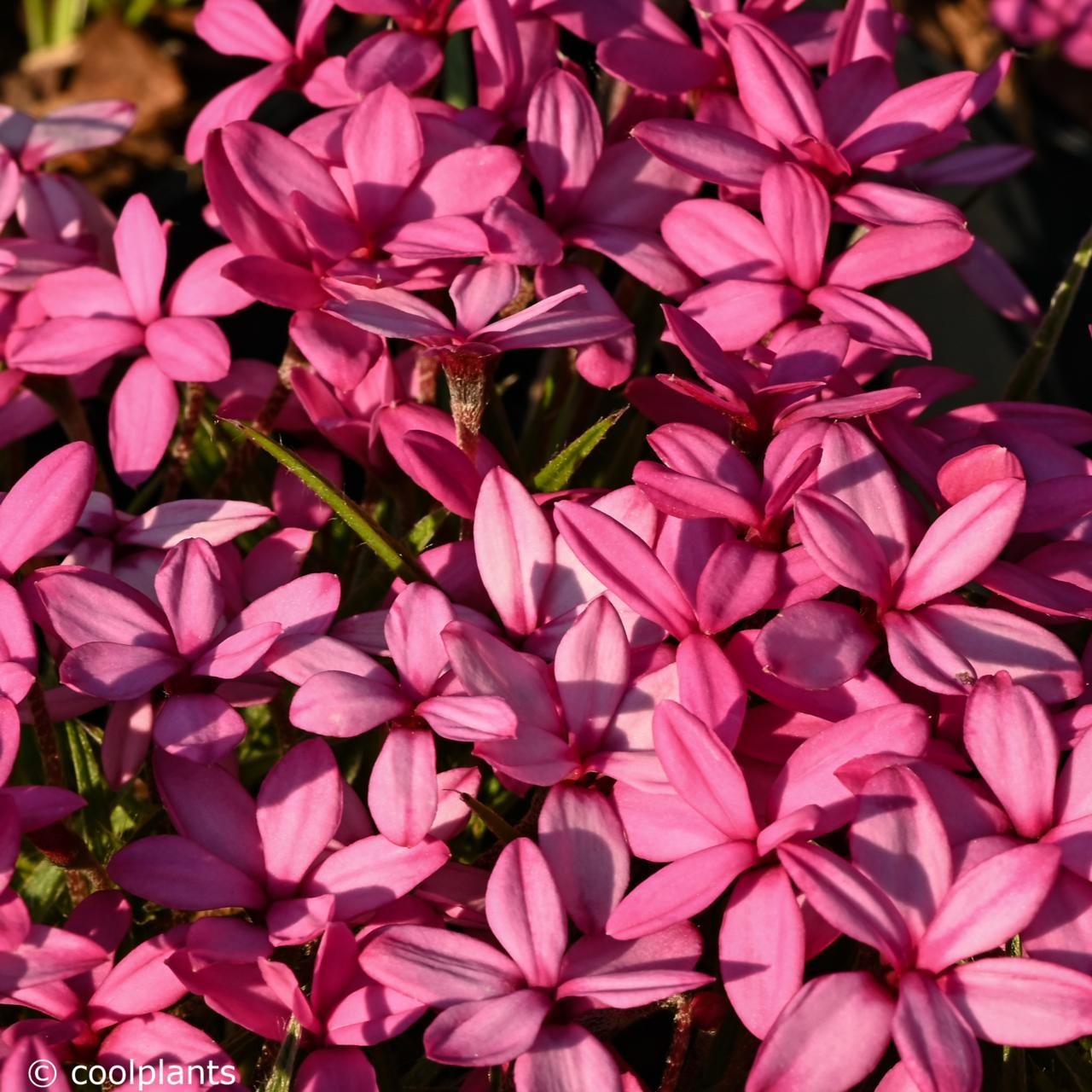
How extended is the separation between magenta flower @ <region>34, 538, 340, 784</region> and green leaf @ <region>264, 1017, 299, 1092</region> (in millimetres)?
103

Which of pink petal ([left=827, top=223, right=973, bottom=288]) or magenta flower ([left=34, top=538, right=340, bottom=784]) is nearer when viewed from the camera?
magenta flower ([left=34, top=538, right=340, bottom=784])

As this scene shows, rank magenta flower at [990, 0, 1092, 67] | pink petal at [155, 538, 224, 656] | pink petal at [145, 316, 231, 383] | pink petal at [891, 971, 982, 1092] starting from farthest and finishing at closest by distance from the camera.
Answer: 1. magenta flower at [990, 0, 1092, 67]
2. pink petal at [145, 316, 231, 383]
3. pink petal at [155, 538, 224, 656]
4. pink petal at [891, 971, 982, 1092]

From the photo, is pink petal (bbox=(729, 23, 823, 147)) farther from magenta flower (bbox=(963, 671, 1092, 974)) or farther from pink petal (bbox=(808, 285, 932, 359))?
magenta flower (bbox=(963, 671, 1092, 974))

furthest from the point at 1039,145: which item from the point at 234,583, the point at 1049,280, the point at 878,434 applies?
the point at 234,583

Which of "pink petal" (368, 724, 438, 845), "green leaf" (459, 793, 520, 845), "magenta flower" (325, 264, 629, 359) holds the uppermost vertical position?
"magenta flower" (325, 264, 629, 359)

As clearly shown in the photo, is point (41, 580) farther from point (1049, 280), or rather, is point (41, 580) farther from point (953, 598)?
point (1049, 280)

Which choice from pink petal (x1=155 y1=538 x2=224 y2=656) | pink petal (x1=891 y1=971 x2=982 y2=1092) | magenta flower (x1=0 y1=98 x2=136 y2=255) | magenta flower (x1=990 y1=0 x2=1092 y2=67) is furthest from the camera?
magenta flower (x1=990 y1=0 x2=1092 y2=67)

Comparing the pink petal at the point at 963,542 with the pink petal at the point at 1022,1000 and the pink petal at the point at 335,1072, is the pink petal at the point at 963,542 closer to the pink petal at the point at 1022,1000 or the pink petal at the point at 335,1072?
the pink petal at the point at 1022,1000

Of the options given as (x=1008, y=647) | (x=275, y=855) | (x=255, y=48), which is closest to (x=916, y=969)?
(x=1008, y=647)

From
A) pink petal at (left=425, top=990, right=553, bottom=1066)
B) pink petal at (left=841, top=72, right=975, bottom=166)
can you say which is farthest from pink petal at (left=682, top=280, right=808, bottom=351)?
pink petal at (left=425, top=990, right=553, bottom=1066)

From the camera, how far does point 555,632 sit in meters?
0.53

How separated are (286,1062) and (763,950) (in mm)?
170

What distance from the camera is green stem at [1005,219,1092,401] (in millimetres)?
745

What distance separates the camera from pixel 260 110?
1.08 meters
